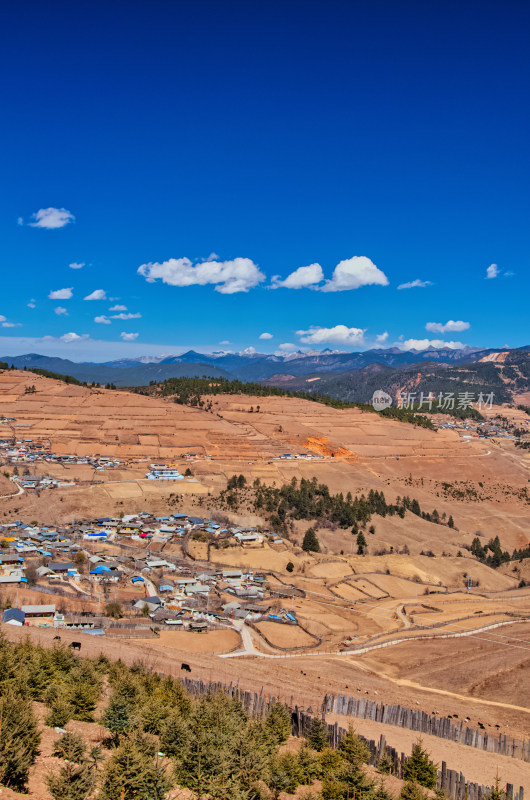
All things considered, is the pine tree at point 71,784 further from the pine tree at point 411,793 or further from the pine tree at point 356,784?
the pine tree at point 411,793

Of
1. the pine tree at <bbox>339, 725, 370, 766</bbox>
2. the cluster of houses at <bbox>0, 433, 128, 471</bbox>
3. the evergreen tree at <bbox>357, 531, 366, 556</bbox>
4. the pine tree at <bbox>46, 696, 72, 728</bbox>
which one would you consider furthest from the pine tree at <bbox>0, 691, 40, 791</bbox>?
the cluster of houses at <bbox>0, 433, 128, 471</bbox>

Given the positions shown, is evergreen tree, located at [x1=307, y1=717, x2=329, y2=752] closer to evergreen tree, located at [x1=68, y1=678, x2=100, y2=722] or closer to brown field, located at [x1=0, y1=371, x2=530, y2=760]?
brown field, located at [x1=0, y1=371, x2=530, y2=760]

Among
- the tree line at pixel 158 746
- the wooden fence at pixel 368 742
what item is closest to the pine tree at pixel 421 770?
the tree line at pixel 158 746

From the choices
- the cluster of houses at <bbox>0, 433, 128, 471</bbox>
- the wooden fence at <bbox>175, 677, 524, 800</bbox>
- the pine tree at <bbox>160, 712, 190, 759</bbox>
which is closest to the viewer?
the pine tree at <bbox>160, 712, 190, 759</bbox>

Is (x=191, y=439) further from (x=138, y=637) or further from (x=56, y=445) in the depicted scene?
(x=138, y=637)

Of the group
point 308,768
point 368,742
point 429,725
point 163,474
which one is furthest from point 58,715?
point 163,474
